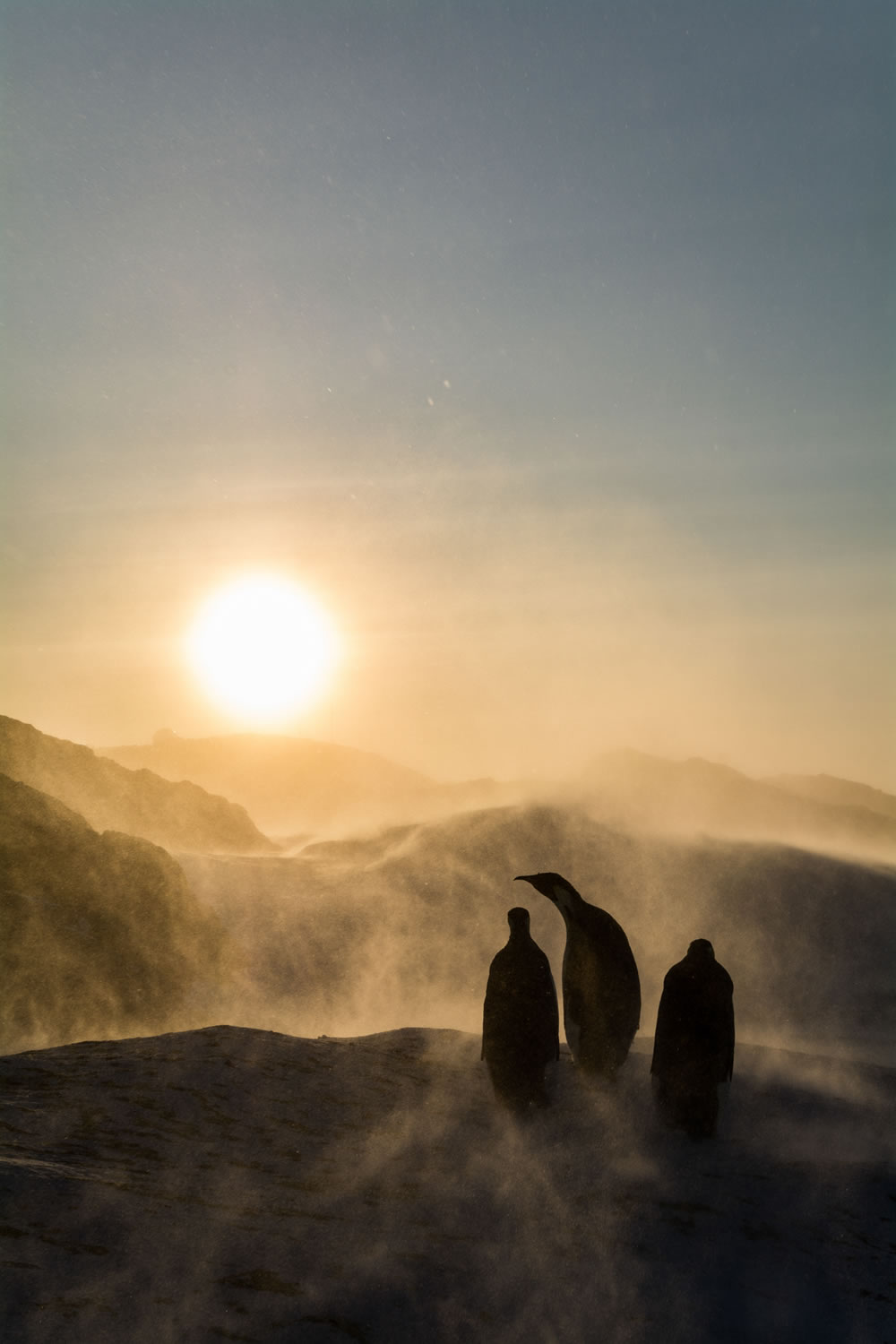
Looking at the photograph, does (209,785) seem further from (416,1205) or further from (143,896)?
(416,1205)

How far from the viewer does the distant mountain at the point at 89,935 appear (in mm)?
19531

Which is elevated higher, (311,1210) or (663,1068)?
(663,1068)

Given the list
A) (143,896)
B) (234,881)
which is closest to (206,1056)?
(143,896)

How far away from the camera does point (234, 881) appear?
3219cm

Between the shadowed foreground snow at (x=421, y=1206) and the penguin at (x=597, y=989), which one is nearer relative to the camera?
the shadowed foreground snow at (x=421, y=1206)

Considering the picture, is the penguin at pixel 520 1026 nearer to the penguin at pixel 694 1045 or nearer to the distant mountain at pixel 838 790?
the penguin at pixel 694 1045

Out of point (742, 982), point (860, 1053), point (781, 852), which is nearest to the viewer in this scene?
point (860, 1053)

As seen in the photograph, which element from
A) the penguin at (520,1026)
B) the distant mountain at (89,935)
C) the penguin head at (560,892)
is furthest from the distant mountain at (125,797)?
the penguin at (520,1026)

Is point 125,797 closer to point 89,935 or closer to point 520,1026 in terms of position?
point 89,935

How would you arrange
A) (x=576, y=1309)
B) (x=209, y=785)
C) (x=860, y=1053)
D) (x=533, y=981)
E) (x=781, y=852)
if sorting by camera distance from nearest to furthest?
(x=576, y=1309)
(x=533, y=981)
(x=860, y=1053)
(x=781, y=852)
(x=209, y=785)

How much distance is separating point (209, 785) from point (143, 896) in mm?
84420

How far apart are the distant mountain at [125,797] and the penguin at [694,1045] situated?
27.1 m

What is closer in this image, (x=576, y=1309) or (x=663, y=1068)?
(x=576, y=1309)

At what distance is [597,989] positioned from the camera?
9.01m
